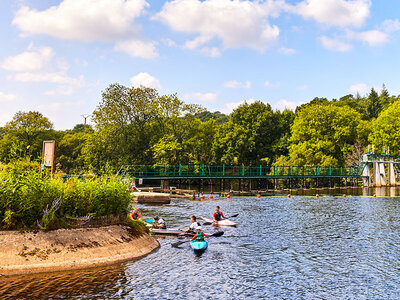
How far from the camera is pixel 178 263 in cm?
1975

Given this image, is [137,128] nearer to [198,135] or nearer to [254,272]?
[198,135]

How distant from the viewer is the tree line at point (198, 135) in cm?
8044

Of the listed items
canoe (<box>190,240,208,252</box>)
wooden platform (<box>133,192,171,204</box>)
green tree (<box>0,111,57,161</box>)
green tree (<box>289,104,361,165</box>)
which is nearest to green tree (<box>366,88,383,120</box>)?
green tree (<box>289,104,361,165</box>)

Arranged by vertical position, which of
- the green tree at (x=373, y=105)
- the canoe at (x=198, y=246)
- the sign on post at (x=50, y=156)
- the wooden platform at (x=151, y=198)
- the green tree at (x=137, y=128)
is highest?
the green tree at (x=373, y=105)

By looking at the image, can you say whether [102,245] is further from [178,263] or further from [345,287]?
[345,287]

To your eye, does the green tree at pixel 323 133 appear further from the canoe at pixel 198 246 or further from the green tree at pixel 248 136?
the canoe at pixel 198 246

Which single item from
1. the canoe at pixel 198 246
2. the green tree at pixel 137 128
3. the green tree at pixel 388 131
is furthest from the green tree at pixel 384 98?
the canoe at pixel 198 246

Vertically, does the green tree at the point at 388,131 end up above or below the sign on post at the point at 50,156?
above

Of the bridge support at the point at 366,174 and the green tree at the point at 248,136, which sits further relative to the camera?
the green tree at the point at 248,136

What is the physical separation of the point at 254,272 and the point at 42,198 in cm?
1078

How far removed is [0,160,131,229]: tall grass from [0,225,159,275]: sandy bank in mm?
733

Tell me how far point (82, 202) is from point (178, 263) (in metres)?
6.02

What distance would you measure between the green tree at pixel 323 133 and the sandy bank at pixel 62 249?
7879 cm

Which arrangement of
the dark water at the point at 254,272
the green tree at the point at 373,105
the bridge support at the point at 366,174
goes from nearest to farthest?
the dark water at the point at 254,272 < the bridge support at the point at 366,174 < the green tree at the point at 373,105
